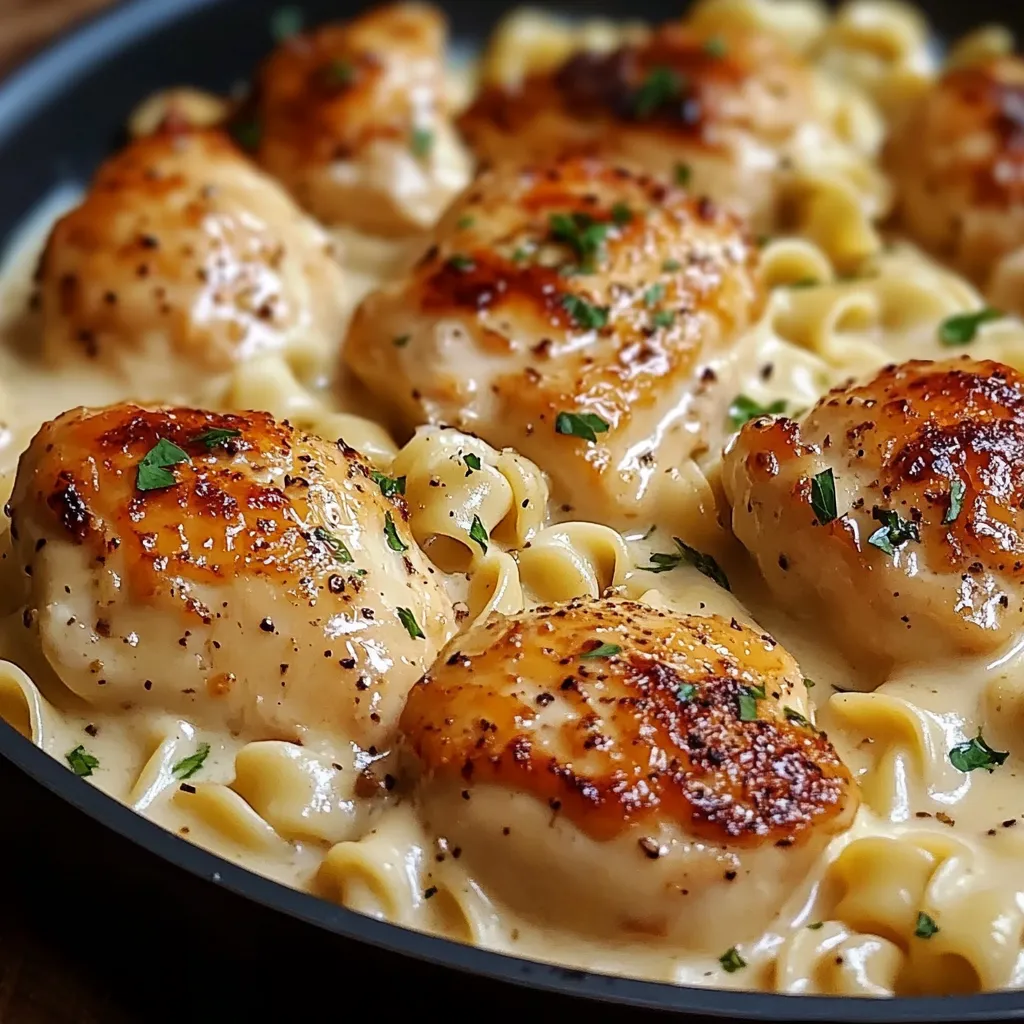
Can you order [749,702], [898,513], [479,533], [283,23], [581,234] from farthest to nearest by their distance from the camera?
[283,23]
[581,234]
[479,533]
[898,513]
[749,702]

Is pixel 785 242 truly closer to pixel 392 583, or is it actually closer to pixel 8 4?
pixel 392 583

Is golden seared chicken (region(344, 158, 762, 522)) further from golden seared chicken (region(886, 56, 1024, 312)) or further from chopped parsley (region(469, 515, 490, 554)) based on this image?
golden seared chicken (region(886, 56, 1024, 312))

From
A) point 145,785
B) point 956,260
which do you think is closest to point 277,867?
point 145,785

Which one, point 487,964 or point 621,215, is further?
point 621,215

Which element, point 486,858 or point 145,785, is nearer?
point 486,858

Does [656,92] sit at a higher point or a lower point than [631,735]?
higher

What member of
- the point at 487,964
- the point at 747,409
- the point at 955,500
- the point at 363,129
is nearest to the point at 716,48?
the point at 363,129

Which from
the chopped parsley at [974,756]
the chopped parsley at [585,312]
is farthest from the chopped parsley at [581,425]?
the chopped parsley at [974,756]

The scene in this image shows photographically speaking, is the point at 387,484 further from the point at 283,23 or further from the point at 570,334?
the point at 283,23
